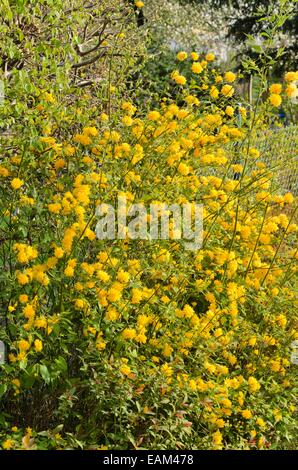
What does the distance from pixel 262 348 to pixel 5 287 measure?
1318 millimetres

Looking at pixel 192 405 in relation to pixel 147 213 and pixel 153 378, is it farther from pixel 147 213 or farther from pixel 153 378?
pixel 147 213

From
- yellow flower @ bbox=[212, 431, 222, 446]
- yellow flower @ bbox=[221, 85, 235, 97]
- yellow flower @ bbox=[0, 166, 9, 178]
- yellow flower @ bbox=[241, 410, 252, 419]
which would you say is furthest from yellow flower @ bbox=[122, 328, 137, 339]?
yellow flower @ bbox=[221, 85, 235, 97]

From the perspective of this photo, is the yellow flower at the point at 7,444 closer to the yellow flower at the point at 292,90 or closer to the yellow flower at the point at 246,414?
the yellow flower at the point at 246,414

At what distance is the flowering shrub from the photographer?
260 centimetres

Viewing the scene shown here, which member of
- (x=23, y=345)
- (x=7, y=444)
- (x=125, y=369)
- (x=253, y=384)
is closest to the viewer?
(x=7, y=444)

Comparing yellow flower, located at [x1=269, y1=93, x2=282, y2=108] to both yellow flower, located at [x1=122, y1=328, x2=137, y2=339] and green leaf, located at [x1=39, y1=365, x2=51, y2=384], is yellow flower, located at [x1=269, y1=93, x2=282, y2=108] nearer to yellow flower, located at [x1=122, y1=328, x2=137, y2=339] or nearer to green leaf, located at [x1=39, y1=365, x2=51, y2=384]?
yellow flower, located at [x1=122, y1=328, x2=137, y2=339]

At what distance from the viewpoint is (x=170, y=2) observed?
45.2 ft

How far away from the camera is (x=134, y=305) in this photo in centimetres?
295

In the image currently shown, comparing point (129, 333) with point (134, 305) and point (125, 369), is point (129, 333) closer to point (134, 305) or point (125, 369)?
point (125, 369)

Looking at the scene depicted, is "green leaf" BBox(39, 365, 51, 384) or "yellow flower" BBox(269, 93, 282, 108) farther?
"yellow flower" BBox(269, 93, 282, 108)

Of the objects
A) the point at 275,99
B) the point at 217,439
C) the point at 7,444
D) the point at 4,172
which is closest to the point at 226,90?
the point at 275,99

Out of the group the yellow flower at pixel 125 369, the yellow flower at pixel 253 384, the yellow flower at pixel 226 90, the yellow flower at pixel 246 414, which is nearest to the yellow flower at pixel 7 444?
the yellow flower at pixel 125 369

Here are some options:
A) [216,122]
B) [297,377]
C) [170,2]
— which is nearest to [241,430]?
[297,377]

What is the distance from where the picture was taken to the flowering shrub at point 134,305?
2604 millimetres
